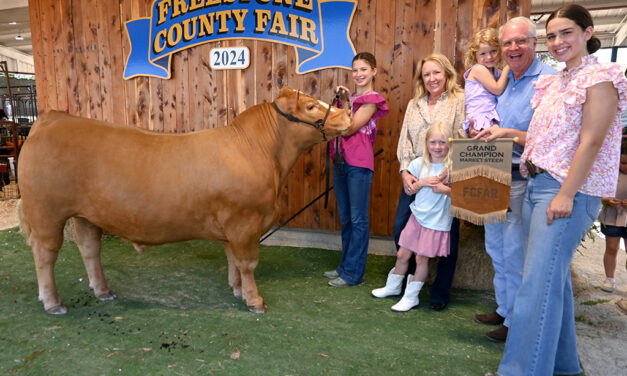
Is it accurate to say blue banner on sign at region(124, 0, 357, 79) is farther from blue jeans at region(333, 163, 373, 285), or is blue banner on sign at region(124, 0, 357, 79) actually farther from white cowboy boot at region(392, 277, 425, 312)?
white cowboy boot at region(392, 277, 425, 312)

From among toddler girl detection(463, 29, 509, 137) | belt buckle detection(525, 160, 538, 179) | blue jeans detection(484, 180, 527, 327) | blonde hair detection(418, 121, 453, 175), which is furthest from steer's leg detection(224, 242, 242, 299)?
belt buckle detection(525, 160, 538, 179)

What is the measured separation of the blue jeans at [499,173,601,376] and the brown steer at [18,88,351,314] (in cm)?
147

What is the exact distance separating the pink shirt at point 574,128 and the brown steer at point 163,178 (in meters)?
1.40

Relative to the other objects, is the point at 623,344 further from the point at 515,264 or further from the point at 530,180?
the point at 530,180

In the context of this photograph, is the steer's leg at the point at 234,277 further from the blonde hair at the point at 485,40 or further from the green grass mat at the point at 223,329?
the blonde hair at the point at 485,40

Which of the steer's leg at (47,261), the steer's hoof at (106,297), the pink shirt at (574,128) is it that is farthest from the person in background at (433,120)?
the steer's leg at (47,261)

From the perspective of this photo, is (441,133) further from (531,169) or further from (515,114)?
(531,169)

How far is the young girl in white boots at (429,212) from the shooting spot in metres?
2.83

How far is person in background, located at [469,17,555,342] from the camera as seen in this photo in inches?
84.6

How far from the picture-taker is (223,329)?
269 cm

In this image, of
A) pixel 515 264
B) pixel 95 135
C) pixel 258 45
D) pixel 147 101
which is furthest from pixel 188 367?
pixel 147 101

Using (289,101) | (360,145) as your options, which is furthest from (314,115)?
(360,145)

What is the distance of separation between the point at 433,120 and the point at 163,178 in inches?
77.1

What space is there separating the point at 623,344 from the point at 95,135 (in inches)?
151
